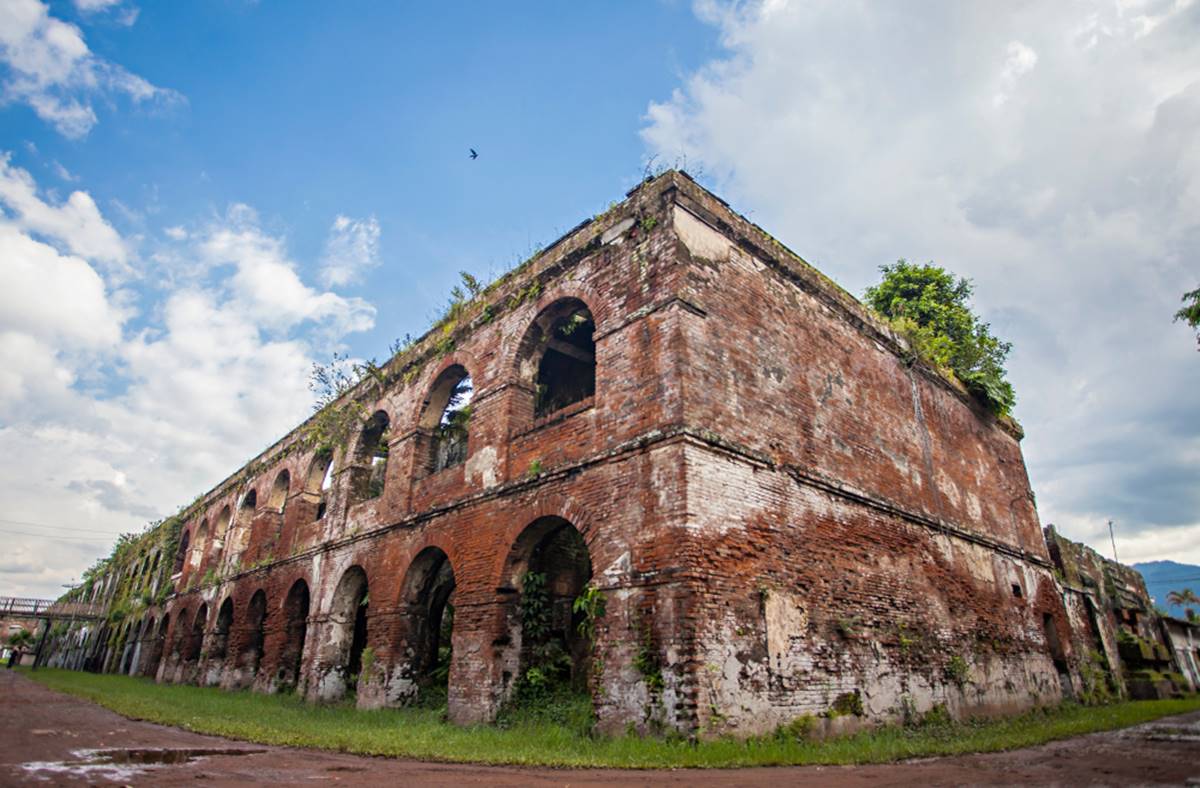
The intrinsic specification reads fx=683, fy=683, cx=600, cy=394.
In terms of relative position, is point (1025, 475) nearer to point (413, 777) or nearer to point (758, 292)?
point (758, 292)

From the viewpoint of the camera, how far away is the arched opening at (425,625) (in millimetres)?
10539

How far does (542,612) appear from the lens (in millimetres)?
8984

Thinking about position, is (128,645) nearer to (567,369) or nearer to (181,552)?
(181,552)

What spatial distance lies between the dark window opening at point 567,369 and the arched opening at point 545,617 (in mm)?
2577

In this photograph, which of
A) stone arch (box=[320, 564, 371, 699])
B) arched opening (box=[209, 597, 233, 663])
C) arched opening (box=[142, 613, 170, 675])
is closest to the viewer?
stone arch (box=[320, 564, 371, 699])

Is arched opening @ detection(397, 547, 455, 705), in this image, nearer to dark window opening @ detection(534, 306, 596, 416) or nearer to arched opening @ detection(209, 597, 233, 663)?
dark window opening @ detection(534, 306, 596, 416)

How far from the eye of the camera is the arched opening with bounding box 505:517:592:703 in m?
8.73

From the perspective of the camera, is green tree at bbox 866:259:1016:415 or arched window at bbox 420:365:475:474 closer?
arched window at bbox 420:365:475:474

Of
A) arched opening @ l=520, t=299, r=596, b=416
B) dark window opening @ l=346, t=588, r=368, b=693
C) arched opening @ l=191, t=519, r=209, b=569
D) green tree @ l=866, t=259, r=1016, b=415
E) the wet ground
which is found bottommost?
the wet ground

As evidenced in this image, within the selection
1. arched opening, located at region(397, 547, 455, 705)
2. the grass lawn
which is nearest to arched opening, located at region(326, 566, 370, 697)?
the grass lawn

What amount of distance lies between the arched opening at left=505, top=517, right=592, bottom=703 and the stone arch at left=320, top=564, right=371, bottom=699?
14.0ft

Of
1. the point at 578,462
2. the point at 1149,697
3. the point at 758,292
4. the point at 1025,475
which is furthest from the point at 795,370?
the point at 1149,697

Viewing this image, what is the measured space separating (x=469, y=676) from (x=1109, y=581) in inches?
747

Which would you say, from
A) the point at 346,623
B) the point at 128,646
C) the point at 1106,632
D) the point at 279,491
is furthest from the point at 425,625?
the point at 128,646
